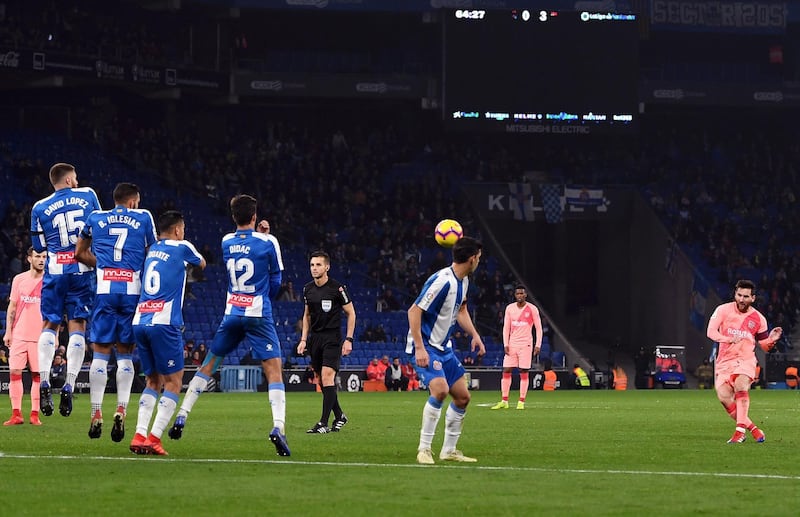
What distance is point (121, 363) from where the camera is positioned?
15.3 m

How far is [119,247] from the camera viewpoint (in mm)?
15406

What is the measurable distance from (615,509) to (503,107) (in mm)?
41108

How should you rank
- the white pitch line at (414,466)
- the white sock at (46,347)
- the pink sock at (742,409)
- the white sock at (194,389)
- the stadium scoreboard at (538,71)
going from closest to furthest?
the white pitch line at (414,466) → the white sock at (194,389) → the white sock at (46,347) → the pink sock at (742,409) → the stadium scoreboard at (538,71)

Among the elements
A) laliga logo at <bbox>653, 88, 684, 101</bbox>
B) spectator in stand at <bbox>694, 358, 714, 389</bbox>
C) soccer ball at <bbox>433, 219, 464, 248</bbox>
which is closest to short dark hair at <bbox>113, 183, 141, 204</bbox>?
soccer ball at <bbox>433, 219, 464, 248</bbox>

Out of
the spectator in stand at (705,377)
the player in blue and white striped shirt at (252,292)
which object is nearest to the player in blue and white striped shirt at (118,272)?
the player in blue and white striped shirt at (252,292)

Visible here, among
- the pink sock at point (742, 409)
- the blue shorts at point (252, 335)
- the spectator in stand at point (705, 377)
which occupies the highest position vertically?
the blue shorts at point (252, 335)

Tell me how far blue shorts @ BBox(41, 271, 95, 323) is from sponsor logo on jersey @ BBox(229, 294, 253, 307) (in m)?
3.53

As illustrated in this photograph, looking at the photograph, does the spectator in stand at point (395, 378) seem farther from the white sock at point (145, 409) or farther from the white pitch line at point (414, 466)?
the white pitch line at point (414, 466)

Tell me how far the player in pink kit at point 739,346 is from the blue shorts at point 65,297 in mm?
7993

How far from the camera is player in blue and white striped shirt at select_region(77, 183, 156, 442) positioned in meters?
15.3

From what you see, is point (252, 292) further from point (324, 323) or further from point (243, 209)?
point (324, 323)

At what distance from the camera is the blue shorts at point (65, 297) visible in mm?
17219

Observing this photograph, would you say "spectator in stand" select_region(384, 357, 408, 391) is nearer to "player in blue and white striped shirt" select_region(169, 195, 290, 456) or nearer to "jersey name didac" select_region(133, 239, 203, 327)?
"player in blue and white striped shirt" select_region(169, 195, 290, 456)

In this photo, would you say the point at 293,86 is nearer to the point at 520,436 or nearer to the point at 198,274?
the point at 198,274
